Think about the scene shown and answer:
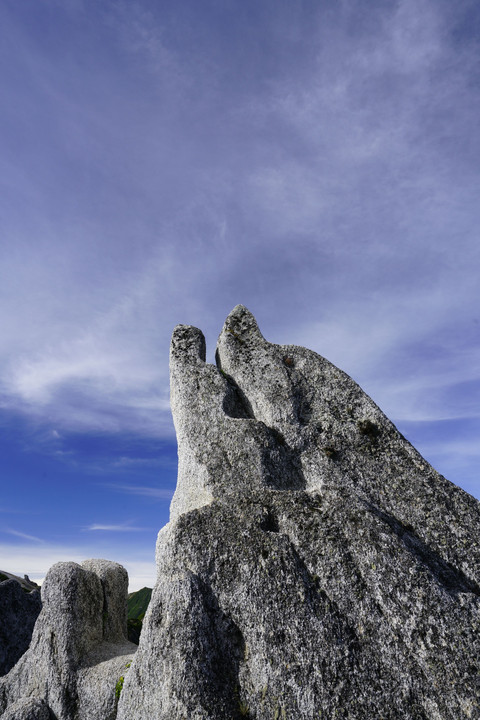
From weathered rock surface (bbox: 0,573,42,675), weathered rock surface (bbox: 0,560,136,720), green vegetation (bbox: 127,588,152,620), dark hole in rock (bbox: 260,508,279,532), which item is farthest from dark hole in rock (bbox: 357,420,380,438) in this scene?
green vegetation (bbox: 127,588,152,620)

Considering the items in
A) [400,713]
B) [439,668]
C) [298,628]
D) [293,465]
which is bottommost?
[400,713]

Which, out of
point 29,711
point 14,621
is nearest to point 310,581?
point 29,711

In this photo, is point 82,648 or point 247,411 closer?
point 82,648

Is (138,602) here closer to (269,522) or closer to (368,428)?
(368,428)

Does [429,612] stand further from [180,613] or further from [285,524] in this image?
[180,613]

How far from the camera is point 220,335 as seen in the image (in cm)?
2152

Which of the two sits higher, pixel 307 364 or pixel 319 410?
pixel 307 364

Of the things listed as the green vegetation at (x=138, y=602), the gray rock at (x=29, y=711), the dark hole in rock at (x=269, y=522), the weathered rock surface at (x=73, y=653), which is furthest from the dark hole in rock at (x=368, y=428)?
the green vegetation at (x=138, y=602)

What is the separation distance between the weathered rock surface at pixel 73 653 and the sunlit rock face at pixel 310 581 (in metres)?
4.35

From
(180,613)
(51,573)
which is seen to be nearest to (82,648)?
(51,573)

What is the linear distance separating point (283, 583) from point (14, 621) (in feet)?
71.4

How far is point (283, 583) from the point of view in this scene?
472 inches

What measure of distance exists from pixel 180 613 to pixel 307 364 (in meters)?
10.5

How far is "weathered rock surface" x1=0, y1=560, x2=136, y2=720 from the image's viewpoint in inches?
628
